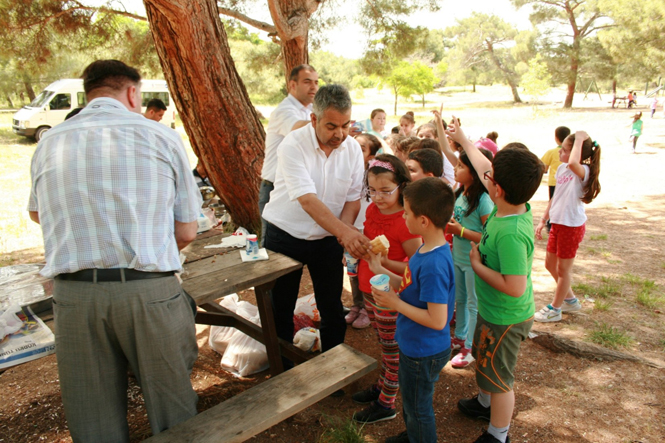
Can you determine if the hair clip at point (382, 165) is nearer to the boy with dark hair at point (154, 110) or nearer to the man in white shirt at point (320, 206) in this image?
the man in white shirt at point (320, 206)

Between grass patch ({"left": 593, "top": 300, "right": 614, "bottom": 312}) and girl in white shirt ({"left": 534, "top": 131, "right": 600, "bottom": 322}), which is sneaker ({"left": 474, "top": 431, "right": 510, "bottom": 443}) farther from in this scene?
grass patch ({"left": 593, "top": 300, "right": 614, "bottom": 312})

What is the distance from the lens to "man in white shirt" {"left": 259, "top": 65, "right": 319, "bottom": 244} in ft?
11.6

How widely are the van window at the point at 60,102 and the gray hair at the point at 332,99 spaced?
16.6 m

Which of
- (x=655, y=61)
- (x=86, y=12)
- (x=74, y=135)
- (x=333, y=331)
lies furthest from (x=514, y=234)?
(x=655, y=61)

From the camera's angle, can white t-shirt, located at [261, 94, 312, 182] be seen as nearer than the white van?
Yes

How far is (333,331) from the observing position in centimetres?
280

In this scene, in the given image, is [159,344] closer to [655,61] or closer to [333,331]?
[333,331]

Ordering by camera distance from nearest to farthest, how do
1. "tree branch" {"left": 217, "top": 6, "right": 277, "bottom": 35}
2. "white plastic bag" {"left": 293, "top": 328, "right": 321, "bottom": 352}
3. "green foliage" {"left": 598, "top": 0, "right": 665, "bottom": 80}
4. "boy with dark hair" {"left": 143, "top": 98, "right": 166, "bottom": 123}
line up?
"white plastic bag" {"left": 293, "top": 328, "right": 321, "bottom": 352}
"boy with dark hair" {"left": 143, "top": 98, "right": 166, "bottom": 123}
"tree branch" {"left": 217, "top": 6, "right": 277, "bottom": 35}
"green foliage" {"left": 598, "top": 0, "right": 665, "bottom": 80}

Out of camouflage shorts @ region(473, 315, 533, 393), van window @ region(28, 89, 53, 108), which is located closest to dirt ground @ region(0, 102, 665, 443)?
camouflage shorts @ region(473, 315, 533, 393)

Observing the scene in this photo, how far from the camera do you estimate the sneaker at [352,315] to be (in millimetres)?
3664

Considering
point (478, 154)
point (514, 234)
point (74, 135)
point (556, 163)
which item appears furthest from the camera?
point (556, 163)

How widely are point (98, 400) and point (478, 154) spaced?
2317 mm

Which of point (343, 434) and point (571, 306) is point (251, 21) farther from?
point (343, 434)

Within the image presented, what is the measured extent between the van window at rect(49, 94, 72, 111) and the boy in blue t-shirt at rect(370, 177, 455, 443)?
17289 mm
